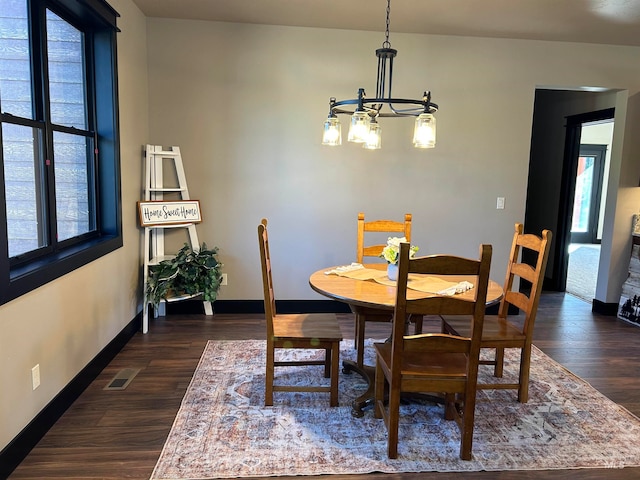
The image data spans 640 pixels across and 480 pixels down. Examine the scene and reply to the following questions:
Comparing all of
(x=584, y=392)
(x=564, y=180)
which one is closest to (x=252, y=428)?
(x=584, y=392)

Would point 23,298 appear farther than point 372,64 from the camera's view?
No

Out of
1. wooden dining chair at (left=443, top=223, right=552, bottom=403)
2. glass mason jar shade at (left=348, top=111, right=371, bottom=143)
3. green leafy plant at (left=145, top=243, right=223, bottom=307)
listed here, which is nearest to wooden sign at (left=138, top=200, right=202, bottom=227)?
green leafy plant at (left=145, top=243, right=223, bottom=307)

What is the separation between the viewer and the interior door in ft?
32.0

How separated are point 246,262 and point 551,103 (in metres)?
4.34

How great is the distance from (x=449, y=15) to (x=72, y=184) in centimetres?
302

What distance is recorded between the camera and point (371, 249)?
3379mm

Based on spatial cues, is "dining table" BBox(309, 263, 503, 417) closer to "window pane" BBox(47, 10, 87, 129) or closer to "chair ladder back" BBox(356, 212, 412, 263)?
"chair ladder back" BBox(356, 212, 412, 263)

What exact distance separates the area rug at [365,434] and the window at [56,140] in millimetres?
1071

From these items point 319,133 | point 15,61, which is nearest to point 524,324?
point 319,133

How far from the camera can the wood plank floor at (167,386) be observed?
80.3 inches

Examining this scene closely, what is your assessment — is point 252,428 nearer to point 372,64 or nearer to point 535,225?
point 372,64

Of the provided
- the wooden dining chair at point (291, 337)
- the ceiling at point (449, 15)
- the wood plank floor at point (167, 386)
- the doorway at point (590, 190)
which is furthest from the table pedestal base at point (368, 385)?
the doorway at point (590, 190)

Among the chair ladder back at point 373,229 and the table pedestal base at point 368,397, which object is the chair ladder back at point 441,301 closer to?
the table pedestal base at point 368,397

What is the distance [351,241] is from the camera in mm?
4273
